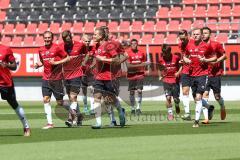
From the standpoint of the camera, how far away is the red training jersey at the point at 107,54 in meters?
19.8

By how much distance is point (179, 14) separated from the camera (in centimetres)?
4294

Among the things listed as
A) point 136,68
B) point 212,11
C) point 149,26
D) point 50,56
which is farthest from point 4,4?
point 50,56

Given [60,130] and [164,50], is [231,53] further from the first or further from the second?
[60,130]

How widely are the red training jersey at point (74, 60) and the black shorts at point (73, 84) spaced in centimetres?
9

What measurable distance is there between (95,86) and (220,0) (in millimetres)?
23389

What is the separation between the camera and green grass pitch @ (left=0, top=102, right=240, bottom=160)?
13250 mm

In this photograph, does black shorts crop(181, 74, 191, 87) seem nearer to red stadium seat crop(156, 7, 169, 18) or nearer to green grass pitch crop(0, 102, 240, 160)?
green grass pitch crop(0, 102, 240, 160)

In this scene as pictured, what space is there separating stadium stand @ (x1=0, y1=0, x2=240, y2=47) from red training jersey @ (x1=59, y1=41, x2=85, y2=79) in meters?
17.3

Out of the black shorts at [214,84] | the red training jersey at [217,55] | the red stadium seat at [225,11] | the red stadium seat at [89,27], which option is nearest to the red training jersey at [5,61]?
the red training jersey at [217,55]

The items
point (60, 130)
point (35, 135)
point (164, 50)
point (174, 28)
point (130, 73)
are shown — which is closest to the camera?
point (35, 135)

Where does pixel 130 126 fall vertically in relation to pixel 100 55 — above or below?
below

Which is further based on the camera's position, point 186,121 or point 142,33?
point 142,33

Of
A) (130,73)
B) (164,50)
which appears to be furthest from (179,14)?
(164,50)

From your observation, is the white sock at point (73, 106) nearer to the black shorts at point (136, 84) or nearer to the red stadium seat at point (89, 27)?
the black shorts at point (136, 84)
